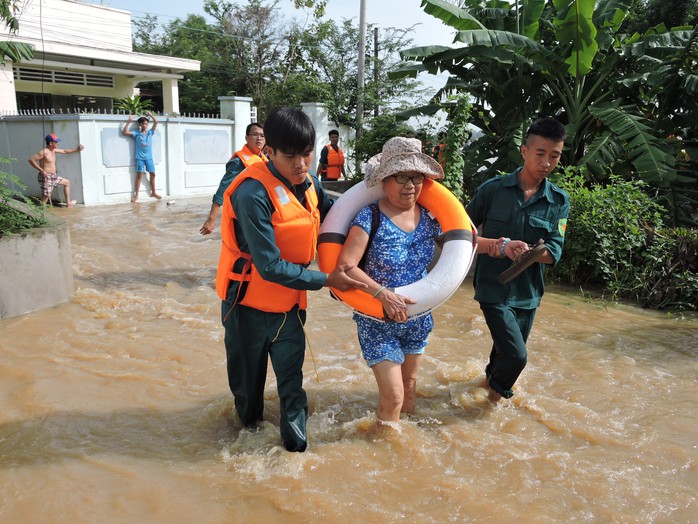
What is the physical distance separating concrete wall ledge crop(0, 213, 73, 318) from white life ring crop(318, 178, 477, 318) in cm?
339

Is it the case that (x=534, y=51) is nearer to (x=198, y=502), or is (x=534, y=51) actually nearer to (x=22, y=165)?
(x=198, y=502)

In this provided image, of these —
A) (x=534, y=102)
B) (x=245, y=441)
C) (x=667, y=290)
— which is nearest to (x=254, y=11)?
(x=534, y=102)

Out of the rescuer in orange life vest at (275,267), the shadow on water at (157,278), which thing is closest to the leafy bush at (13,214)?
the shadow on water at (157,278)

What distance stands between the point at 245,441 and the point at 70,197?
9.70m

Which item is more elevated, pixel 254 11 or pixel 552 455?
pixel 254 11

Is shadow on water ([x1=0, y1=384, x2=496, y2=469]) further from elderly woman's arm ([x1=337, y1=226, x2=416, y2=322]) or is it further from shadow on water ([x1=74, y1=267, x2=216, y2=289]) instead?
shadow on water ([x1=74, y1=267, x2=216, y2=289])

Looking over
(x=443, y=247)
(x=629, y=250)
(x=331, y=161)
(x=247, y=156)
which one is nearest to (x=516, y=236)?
(x=443, y=247)

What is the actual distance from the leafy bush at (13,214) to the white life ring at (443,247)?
3520 millimetres

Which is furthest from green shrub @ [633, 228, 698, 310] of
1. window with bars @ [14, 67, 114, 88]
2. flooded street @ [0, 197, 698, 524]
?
window with bars @ [14, 67, 114, 88]

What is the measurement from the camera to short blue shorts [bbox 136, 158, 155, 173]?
12.1 metres

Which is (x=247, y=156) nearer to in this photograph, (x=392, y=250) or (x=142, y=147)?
(x=392, y=250)

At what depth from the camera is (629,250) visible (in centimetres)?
630

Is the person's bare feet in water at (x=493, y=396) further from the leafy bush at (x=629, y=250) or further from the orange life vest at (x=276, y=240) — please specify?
the leafy bush at (x=629, y=250)

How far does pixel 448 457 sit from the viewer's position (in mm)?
3176
